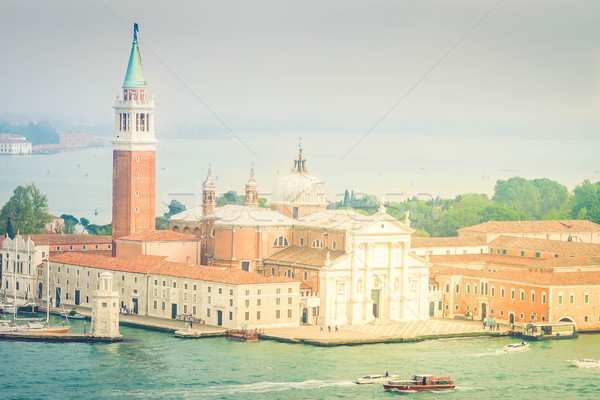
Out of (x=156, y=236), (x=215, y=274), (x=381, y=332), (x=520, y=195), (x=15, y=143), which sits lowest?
(x=381, y=332)

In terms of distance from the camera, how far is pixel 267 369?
41.1m

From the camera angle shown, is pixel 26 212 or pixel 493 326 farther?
pixel 26 212

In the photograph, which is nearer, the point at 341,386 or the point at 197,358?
the point at 341,386

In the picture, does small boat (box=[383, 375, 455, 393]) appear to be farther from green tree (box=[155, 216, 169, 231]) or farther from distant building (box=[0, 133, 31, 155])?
distant building (box=[0, 133, 31, 155])

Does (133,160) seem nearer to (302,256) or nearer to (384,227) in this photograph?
(302,256)

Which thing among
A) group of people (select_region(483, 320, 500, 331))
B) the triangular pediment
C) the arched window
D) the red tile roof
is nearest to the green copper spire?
the red tile roof

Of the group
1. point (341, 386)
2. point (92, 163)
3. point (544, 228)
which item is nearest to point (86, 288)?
point (341, 386)

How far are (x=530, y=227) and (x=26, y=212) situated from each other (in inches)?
928

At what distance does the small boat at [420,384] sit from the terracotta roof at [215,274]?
8.67m

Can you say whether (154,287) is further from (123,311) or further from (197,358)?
(197,358)

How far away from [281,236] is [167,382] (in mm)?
14329

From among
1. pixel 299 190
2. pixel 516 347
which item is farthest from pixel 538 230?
pixel 516 347

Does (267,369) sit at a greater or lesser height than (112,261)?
lesser

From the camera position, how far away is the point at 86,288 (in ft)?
169
